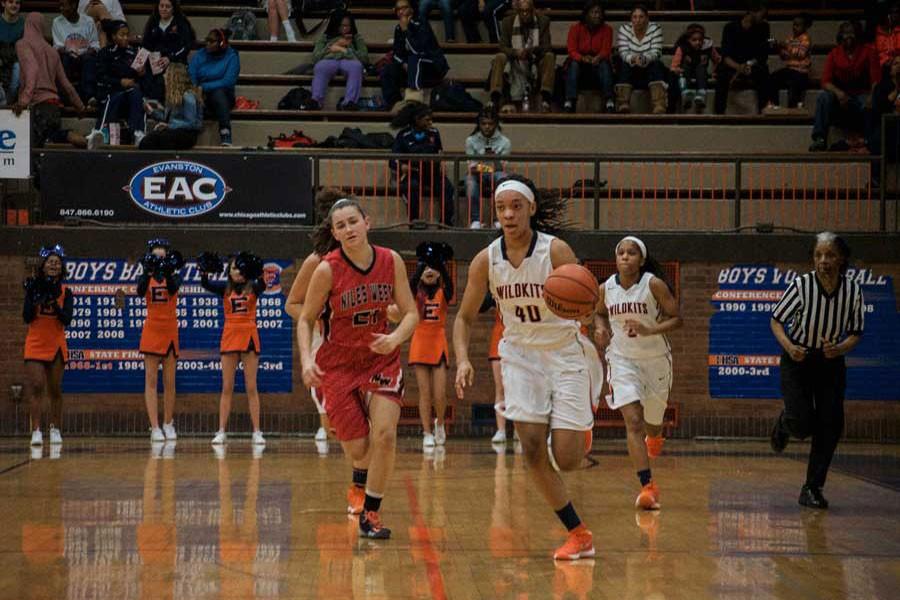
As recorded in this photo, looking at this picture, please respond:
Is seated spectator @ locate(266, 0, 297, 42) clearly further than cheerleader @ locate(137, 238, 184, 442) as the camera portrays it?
Yes

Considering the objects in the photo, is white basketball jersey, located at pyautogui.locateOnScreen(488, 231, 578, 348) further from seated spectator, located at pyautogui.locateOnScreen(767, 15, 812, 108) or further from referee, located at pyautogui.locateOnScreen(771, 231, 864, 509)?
seated spectator, located at pyautogui.locateOnScreen(767, 15, 812, 108)

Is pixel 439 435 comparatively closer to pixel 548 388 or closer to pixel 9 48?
pixel 548 388

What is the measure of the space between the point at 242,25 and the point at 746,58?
313 inches

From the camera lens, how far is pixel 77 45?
62.8ft

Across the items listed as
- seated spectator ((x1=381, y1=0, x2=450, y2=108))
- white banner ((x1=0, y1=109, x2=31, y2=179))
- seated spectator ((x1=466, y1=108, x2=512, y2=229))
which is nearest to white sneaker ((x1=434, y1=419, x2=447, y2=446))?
seated spectator ((x1=466, y1=108, x2=512, y2=229))

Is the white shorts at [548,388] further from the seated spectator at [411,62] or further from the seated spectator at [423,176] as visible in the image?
the seated spectator at [411,62]

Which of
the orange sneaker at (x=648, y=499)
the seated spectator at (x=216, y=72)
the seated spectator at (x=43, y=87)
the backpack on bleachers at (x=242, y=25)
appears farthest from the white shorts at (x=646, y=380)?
the backpack on bleachers at (x=242, y=25)

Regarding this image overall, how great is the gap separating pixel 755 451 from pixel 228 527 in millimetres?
7922

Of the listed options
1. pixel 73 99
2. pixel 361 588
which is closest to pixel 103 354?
pixel 73 99

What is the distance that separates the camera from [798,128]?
60.8 feet

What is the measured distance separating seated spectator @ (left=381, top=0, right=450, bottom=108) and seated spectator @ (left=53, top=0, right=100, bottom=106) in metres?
4.37

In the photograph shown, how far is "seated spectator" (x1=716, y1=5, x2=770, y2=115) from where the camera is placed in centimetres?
1905

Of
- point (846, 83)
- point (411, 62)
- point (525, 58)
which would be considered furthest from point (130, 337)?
point (846, 83)

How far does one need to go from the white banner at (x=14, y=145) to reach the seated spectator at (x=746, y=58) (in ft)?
33.2
